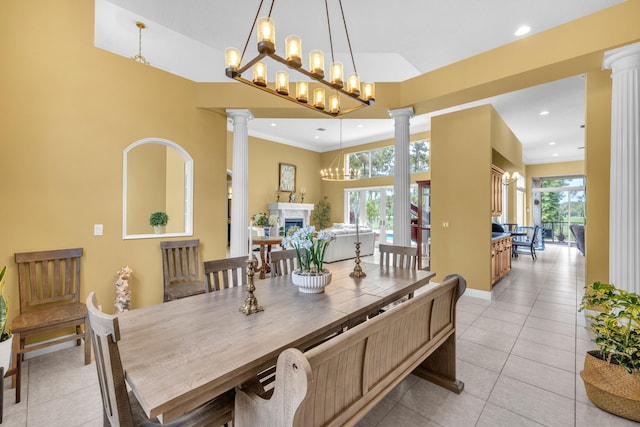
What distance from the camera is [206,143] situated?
13.2ft

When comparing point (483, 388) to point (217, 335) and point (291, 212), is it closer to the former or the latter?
point (217, 335)

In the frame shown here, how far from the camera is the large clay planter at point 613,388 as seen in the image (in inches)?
71.6

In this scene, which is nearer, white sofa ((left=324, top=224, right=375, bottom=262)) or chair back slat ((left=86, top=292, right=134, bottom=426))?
chair back slat ((left=86, top=292, right=134, bottom=426))

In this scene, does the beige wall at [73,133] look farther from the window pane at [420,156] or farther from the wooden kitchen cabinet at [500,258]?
the window pane at [420,156]

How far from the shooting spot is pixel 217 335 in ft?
4.52

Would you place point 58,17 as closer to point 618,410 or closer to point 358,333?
point 358,333

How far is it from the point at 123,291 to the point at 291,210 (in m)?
6.36

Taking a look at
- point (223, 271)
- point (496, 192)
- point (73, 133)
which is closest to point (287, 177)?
point (496, 192)

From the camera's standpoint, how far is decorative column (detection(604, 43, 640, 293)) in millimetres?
2584

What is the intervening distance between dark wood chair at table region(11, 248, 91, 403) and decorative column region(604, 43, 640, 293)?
4.92m

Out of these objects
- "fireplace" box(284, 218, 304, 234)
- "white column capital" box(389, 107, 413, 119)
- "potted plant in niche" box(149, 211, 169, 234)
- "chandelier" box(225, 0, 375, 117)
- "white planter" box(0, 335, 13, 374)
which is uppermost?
"white column capital" box(389, 107, 413, 119)

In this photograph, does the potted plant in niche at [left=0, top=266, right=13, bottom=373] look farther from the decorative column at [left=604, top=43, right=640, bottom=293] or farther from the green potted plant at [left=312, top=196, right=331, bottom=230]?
the green potted plant at [left=312, top=196, right=331, bottom=230]

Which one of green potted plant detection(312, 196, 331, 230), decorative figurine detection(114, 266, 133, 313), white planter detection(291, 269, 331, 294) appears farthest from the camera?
green potted plant detection(312, 196, 331, 230)

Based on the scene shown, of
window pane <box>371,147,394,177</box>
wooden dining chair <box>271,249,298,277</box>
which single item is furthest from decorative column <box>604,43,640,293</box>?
window pane <box>371,147,394,177</box>
